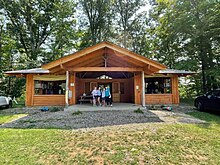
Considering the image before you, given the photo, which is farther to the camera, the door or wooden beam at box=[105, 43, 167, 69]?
the door

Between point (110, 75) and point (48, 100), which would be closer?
point (48, 100)

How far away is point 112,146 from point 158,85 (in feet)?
37.9

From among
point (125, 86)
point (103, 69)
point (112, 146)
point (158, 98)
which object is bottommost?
point (112, 146)

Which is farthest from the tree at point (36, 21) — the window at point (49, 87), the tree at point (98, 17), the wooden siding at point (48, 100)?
the wooden siding at point (48, 100)

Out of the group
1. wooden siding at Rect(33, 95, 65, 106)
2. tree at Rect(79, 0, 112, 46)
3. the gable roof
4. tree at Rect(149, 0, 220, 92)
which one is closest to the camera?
the gable roof

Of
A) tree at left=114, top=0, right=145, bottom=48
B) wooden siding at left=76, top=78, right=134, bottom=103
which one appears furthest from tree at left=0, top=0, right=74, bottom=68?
wooden siding at left=76, top=78, right=134, bottom=103

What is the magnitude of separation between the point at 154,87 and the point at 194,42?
651 centimetres

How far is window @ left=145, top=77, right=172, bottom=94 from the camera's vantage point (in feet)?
48.3

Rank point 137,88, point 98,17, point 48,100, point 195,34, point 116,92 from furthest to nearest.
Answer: point 98,17, point 116,92, point 195,34, point 48,100, point 137,88

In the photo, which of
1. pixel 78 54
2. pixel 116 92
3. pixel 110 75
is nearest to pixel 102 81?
pixel 110 75

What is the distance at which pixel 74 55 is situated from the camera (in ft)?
32.5

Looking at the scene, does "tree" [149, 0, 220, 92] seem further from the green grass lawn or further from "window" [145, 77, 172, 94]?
the green grass lawn

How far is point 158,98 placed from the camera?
46.6ft

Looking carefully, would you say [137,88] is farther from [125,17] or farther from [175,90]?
[125,17]
